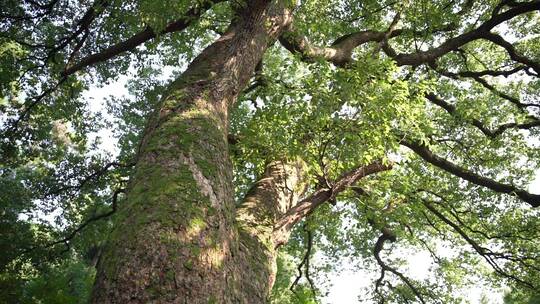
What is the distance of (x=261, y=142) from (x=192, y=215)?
101 inches

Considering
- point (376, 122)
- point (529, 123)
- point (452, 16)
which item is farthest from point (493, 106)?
point (376, 122)

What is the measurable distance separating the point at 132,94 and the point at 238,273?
461 inches

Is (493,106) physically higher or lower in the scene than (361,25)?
lower

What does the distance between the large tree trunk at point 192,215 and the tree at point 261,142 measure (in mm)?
15

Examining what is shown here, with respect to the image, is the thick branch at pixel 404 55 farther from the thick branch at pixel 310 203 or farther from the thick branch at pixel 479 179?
the thick branch at pixel 310 203

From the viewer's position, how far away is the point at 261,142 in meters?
5.21

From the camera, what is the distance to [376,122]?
15.3 ft

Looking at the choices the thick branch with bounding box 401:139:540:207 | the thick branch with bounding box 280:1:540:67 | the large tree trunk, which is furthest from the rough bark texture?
the thick branch with bounding box 401:139:540:207

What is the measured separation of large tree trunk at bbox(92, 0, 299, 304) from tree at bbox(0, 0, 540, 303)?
0.6 inches

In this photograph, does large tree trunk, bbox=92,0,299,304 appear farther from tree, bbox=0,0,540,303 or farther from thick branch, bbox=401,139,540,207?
thick branch, bbox=401,139,540,207

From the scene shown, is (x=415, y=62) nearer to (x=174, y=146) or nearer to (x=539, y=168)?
(x=539, y=168)

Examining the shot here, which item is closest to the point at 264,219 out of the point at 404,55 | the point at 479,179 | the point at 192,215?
the point at 192,215

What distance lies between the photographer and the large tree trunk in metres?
2.29

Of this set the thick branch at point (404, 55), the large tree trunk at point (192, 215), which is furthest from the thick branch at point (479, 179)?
the large tree trunk at point (192, 215)
